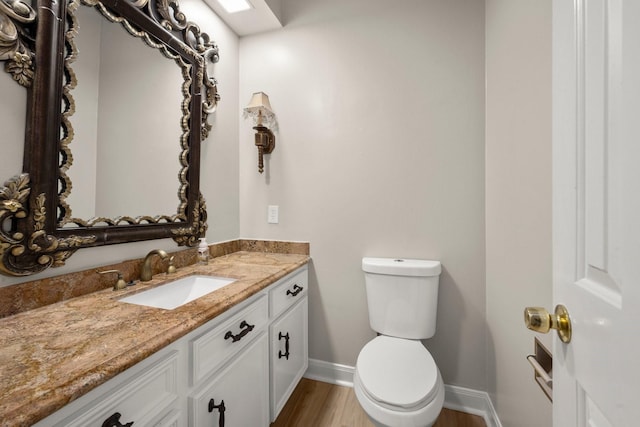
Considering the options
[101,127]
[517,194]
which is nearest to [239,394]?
[101,127]

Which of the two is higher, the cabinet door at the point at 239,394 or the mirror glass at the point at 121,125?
the mirror glass at the point at 121,125

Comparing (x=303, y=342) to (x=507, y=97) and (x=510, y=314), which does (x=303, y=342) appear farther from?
(x=507, y=97)

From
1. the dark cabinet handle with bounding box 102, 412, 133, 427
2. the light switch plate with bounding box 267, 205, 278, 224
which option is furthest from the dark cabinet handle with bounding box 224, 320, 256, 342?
the light switch plate with bounding box 267, 205, 278, 224

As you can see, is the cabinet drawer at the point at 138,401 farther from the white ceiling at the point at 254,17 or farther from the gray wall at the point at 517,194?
the white ceiling at the point at 254,17

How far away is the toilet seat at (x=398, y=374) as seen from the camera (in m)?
1.00

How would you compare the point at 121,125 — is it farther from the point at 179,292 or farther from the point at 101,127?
the point at 179,292

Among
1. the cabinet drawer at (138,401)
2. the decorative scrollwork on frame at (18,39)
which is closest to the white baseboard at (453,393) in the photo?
the cabinet drawer at (138,401)

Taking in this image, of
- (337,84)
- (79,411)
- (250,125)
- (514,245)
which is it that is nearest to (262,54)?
(250,125)

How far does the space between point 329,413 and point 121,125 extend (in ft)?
5.84

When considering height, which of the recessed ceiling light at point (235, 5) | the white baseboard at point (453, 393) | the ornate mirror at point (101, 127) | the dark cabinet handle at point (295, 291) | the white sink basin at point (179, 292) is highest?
the recessed ceiling light at point (235, 5)

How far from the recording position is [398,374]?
1.13 meters

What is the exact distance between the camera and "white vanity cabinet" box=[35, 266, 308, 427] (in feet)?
1.97

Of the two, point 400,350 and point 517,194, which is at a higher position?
point 517,194

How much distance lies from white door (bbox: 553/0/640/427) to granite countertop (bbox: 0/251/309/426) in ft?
2.89
